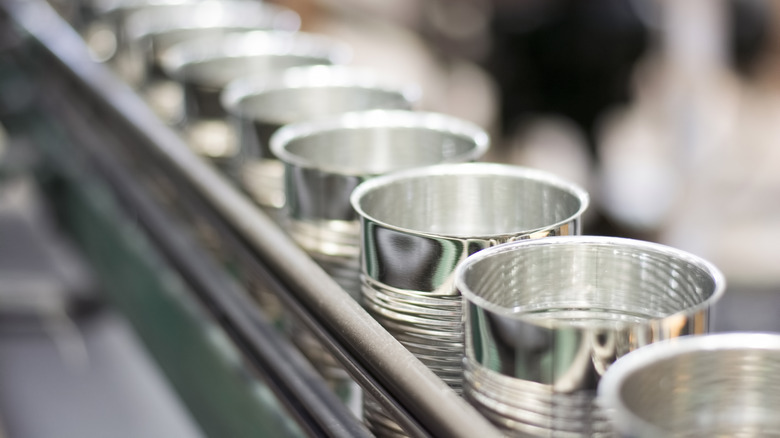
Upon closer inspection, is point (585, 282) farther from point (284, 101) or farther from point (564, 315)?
point (284, 101)

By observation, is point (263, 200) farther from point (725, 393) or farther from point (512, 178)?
point (725, 393)

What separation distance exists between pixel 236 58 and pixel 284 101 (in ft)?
0.63

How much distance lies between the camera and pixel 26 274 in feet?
6.98

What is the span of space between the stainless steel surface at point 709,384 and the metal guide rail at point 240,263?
78mm

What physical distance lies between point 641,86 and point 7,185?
3096mm

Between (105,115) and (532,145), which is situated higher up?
(105,115)

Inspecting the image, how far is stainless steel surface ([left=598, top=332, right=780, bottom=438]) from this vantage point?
0.45 metres

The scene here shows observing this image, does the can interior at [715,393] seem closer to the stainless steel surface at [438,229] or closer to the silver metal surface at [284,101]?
the stainless steel surface at [438,229]

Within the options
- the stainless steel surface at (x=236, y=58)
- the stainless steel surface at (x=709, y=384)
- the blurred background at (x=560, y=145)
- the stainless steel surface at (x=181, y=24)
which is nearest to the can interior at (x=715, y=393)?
the stainless steel surface at (x=709, y=384)

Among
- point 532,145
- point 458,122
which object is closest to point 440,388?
point 458,122

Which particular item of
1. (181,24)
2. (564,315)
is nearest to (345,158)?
(564,315)

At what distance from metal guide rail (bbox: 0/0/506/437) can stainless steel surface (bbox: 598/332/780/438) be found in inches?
3.1


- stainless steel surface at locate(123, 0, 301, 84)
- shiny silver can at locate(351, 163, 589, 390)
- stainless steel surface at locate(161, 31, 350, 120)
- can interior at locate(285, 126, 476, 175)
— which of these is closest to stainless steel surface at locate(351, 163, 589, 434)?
shiny silver can at locate(351, 163, 589, 390)

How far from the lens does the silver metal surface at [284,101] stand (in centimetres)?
91
